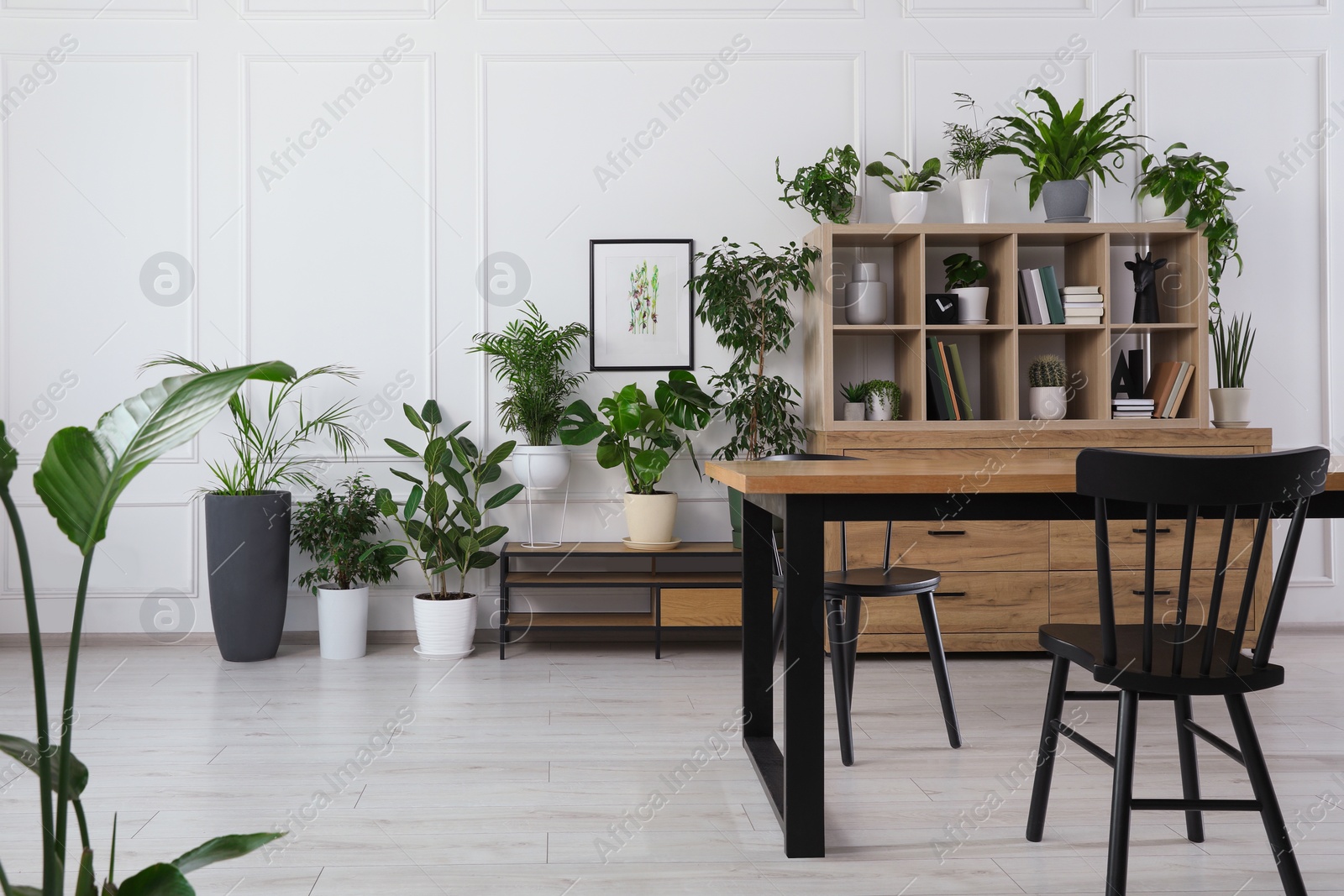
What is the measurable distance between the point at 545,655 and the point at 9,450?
126 inches

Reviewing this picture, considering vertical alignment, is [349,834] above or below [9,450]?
below

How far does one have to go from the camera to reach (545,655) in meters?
3.96

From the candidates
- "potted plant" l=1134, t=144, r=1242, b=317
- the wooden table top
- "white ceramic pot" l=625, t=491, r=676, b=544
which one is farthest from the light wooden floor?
"potted plant" l=1134, t=144, r=1242, b=317

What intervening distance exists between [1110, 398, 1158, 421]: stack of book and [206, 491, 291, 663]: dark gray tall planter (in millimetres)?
3528

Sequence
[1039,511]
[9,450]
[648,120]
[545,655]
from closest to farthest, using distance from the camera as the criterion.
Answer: [9,450], [1039,511], [545,655], [648,120]

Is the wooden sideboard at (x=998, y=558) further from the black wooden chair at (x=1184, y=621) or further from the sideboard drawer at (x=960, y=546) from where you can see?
the black wooden chair at (x=1184, y=621)

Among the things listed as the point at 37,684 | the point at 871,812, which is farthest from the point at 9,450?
the point at 871,812

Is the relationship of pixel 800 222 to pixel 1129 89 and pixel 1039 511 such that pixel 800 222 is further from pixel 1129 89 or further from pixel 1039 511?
pixel 1039 511

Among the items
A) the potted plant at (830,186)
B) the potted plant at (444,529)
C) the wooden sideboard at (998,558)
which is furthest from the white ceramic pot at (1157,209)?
the potted plant at (444,529)

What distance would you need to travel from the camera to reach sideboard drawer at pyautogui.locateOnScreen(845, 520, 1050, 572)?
3797 mm

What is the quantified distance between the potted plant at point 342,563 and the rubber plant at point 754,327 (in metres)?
1.55

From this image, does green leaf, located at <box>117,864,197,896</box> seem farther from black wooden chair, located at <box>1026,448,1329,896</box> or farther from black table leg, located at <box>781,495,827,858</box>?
black wooden chair, located at <box>1026,448,1329,896</box>

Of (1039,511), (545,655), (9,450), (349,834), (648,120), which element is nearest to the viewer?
(9,450)

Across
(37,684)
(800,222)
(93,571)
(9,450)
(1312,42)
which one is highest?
(1312,42)
